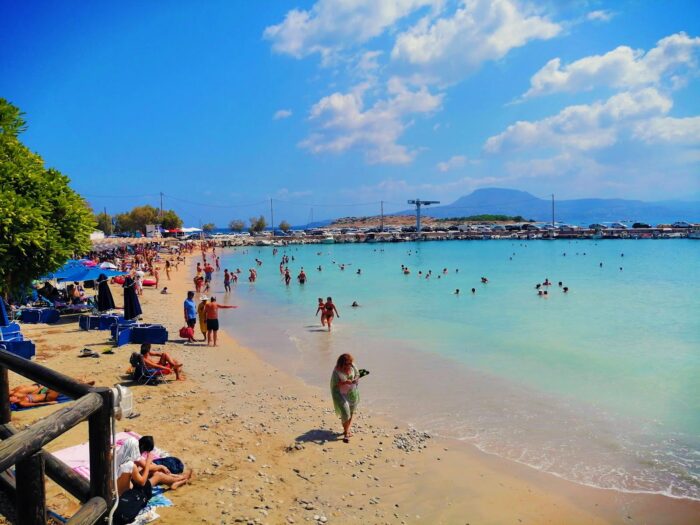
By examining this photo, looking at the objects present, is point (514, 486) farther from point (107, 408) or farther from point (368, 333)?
point (368, 333)

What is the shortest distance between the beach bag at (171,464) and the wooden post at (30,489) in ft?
14.3

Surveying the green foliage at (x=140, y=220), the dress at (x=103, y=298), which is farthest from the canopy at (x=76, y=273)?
the green foliage at (x=140, y=220)

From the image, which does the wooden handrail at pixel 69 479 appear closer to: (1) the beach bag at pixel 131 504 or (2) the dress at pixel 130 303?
(1) the beach bag at pixel 131 504

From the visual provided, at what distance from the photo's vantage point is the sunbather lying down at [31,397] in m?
7.57

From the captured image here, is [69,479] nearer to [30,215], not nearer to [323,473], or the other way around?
[323,473]

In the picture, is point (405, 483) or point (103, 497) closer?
point (103, 497)

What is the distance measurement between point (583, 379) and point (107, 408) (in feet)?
40.6

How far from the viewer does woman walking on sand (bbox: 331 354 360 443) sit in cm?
743

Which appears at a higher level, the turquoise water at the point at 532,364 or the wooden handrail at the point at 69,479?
the wooden handrail at the point at 69,479

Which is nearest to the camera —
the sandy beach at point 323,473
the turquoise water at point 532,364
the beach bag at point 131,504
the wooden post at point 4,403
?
the wooden post at point 4,403

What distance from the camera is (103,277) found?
16641 mm

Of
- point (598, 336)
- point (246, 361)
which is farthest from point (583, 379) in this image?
point (246, 361)

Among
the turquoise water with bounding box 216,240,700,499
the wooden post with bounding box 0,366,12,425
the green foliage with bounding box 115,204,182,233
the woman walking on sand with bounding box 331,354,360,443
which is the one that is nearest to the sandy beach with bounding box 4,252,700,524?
the woman walking on sand with bounding box 331,354,360,443

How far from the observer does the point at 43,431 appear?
1.71 metres
